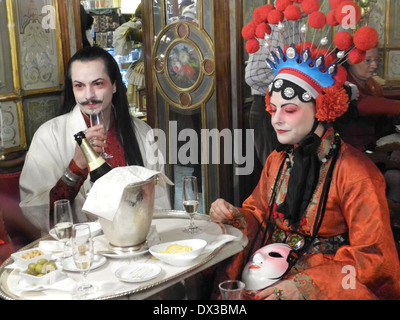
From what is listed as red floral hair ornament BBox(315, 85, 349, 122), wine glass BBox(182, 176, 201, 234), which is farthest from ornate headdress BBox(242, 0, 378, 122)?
wine glass BBox(182, 176, 201, 234)

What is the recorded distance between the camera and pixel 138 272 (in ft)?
4.27

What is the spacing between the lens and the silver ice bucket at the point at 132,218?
53.6 inches

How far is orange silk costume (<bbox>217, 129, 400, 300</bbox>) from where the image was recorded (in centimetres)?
147

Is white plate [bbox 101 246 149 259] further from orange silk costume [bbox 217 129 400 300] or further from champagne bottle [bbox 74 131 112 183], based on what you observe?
orange silk costume [bbox 217 129 400 300]

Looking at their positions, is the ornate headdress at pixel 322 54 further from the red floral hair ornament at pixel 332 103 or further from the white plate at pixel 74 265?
the white plate at pixel 74 265

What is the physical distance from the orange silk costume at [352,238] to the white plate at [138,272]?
0.44 m

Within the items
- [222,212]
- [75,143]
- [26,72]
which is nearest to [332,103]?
[222,212]

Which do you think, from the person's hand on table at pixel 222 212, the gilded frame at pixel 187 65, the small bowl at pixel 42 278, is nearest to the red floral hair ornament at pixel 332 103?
the person's hand on table at pixel 222 212

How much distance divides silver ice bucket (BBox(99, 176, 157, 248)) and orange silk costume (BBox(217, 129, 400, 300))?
0.47 metres

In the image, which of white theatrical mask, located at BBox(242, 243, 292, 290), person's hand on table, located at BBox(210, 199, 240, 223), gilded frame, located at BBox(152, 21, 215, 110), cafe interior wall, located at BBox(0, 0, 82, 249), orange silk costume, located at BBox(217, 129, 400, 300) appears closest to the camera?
orange silk costume, located at BBox(217, 129, 400, 300)

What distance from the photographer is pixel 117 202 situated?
4.36ft

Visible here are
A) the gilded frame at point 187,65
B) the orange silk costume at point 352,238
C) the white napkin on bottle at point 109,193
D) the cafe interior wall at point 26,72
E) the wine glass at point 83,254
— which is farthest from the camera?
the gilded frame at point 187,65

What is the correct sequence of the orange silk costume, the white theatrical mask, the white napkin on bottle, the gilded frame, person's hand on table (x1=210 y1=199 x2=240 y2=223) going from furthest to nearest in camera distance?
the gilded frame, person's hand on table (x1=210 y1=199 x2=240 y2=223), the white theatrical mask, the orange silk costume, the white napkin on bottle
